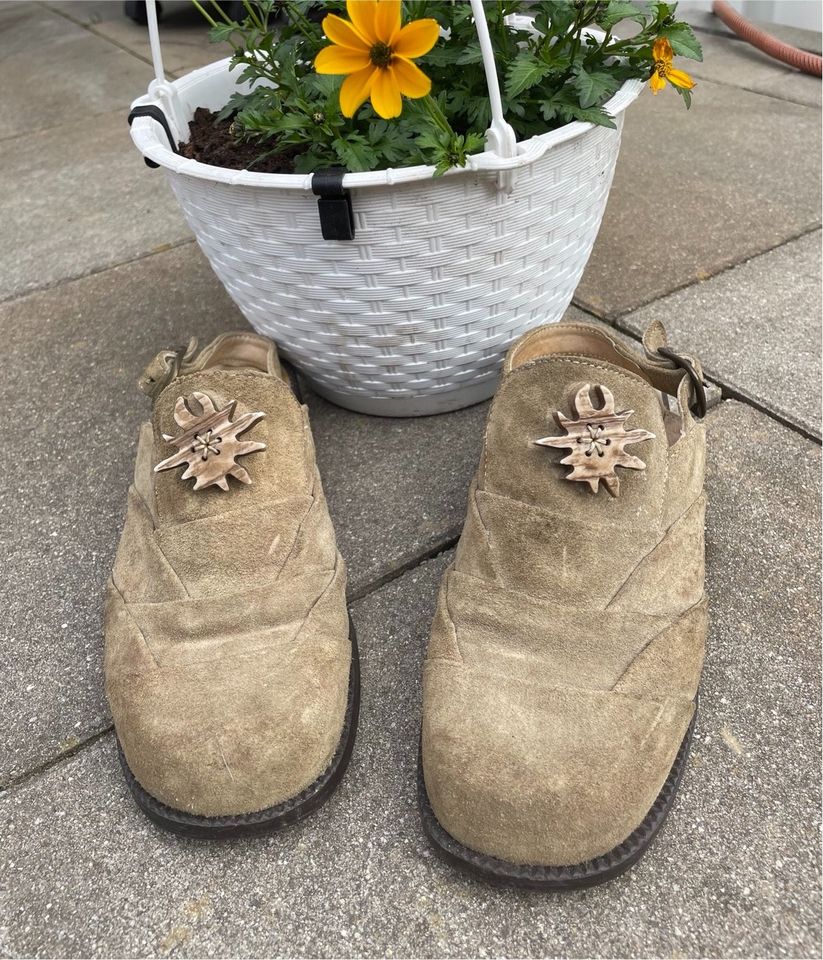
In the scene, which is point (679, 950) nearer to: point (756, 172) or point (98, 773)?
point (98, 773)

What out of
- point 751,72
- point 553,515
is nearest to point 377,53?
point 553,515

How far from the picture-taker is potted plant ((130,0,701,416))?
1.13 metres

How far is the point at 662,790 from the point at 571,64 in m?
1.03

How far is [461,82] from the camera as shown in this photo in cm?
126

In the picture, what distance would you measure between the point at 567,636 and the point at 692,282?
130 cm

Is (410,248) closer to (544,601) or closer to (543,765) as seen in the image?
(544,601)

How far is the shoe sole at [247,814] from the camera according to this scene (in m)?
0.92

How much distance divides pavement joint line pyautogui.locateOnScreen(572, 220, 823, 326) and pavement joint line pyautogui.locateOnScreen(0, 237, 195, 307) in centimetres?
116

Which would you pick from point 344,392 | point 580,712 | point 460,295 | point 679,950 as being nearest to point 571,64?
point 460,295

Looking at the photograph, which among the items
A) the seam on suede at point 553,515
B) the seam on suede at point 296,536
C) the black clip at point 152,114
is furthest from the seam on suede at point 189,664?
the black clip at point 152,114

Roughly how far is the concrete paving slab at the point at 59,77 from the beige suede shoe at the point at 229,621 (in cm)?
253

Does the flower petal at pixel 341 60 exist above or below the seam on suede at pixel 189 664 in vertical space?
above

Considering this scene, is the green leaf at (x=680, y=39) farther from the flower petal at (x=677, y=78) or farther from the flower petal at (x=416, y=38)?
the flower petal at (x=416, y=38)

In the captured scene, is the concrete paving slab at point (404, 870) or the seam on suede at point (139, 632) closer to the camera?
the concrete paving slab at point (404, 870)
